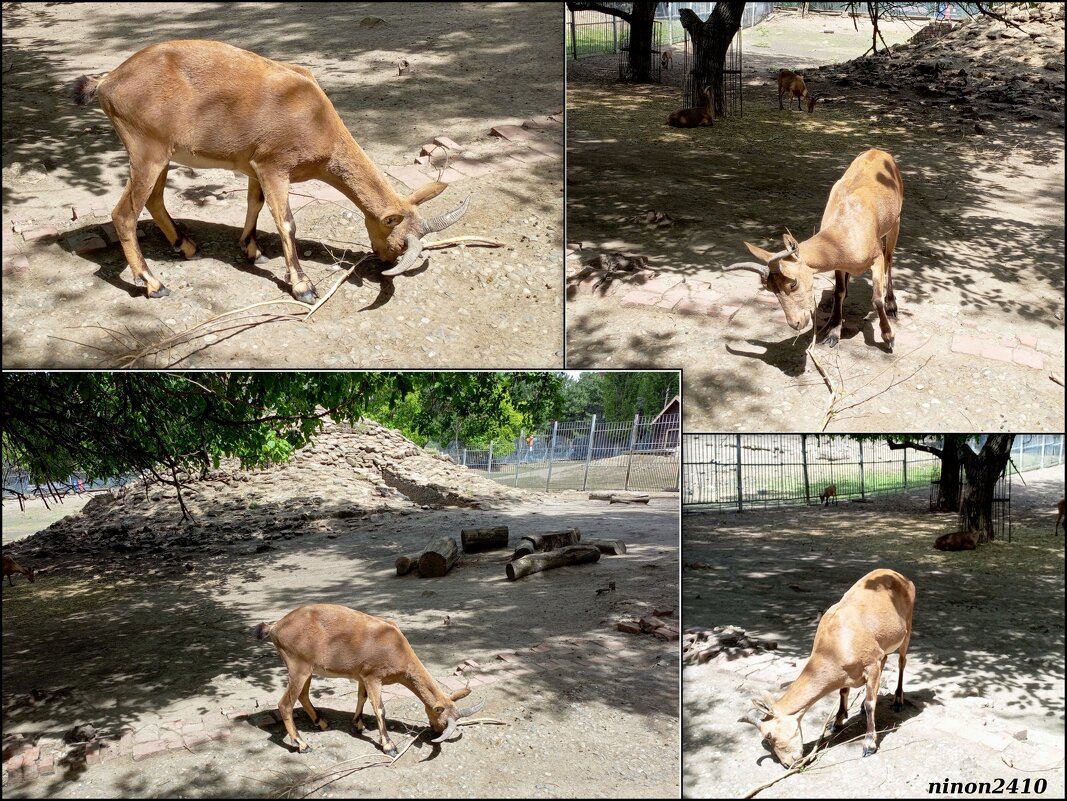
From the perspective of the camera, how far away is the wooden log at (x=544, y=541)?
250 inches

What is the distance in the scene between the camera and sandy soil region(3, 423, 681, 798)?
16.4ft

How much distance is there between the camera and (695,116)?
1130cm

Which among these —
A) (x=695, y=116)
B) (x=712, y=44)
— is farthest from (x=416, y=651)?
(x=712, y=44)

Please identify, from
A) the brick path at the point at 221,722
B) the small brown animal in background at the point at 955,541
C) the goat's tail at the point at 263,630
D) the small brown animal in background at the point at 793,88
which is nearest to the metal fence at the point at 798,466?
the small brown animal in background at the point at 955,541

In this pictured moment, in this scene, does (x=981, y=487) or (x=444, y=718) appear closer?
(x=444, y=718)

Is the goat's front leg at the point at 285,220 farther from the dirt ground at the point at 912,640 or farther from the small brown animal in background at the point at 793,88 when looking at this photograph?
the small brown animal in background at the point at 793,88

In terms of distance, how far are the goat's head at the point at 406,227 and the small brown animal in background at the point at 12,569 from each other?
494cm

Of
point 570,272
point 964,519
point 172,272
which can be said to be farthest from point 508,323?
point 964,519

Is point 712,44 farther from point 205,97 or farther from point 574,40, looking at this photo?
point 205,97

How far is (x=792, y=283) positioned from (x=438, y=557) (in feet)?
10.6

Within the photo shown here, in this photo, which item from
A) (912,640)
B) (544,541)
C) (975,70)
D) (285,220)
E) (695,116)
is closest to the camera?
(285,220)

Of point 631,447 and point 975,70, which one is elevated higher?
point 975,70

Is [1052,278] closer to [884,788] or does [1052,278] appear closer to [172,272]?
[884,788]

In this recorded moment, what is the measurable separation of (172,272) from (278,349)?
901mm
